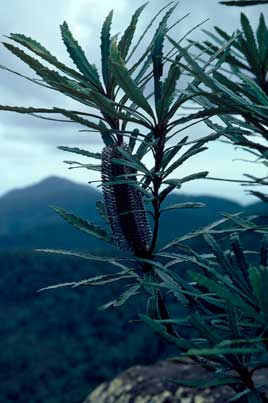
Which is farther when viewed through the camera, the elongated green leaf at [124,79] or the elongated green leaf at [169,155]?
the elongated green leaf at [169,155]

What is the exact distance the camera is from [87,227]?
1.29 m

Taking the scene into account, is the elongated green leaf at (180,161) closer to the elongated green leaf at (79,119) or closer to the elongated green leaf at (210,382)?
the elongated green leaf at (79,119)

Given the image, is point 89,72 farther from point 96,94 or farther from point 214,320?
point 214,320

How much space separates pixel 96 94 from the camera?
102 cm

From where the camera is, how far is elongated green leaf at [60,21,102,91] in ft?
3.78

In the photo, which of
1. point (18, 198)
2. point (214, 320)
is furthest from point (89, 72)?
point (18, 198)

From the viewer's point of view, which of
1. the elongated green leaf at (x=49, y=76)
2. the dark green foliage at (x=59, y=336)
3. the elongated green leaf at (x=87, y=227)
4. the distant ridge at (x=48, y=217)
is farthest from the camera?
the distant ridge at (x=48, y=217)

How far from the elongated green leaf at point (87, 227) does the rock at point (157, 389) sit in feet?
8.08

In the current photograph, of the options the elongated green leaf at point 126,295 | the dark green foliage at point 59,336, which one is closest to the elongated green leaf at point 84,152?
the elongated green leaf at point 126,295

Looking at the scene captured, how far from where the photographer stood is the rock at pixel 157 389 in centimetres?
360

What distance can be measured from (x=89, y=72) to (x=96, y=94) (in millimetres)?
155

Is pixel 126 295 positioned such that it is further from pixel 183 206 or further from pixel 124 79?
pixel 124 79

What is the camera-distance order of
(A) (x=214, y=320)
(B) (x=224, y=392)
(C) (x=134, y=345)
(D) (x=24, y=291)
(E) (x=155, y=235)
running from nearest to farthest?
(A) (x=214, y=320) → (E) (x=155, y=235) → (B) (x=224, y=392) → (C) (x=134, y=345) → (D) (x=24, y=291)

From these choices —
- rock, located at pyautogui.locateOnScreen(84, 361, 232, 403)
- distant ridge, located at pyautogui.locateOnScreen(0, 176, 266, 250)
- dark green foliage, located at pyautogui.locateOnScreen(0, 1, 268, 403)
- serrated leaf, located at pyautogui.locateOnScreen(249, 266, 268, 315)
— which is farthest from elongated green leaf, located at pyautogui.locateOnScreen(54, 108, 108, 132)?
distant ridge, located at pyautogui.locateOnScreen(0, 176, 266, 250)
